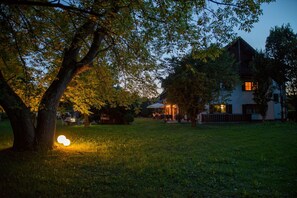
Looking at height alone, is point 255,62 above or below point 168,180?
above

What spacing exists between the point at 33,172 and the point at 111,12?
508 centimetres

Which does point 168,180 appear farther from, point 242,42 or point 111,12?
point 242,42

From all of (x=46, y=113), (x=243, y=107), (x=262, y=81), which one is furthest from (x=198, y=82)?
(x=46, y=113)

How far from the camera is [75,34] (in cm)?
984

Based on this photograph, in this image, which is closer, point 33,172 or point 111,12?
point 111,12

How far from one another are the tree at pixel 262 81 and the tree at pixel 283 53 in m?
0.83

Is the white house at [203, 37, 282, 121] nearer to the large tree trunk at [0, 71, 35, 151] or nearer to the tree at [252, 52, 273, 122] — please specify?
the tree at [252, 52, 273, 122]

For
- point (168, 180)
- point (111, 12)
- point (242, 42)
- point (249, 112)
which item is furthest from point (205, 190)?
point (242, 42)

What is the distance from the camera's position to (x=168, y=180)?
723 cm

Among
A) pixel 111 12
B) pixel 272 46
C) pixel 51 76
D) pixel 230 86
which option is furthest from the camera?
pixel 272 46

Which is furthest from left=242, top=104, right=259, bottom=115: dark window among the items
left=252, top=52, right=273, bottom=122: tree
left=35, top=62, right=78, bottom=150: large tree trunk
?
left=35, top=62, right=78, bottom=150: large tree trunk

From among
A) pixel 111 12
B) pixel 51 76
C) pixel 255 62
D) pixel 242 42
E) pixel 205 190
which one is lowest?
pixel 205 190

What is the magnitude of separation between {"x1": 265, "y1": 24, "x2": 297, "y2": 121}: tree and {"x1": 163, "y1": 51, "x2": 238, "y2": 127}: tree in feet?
23.8

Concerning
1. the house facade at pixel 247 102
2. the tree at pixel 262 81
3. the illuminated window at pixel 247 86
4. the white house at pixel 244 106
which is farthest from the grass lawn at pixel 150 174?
the illuminated window at pixel 247 86
